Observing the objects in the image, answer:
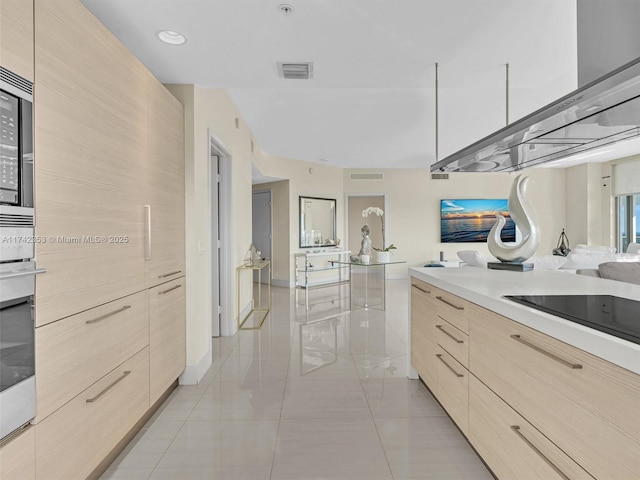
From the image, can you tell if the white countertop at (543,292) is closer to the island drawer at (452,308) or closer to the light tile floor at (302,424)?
the island drawer at (452,308)

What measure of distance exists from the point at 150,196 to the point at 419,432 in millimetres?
2096

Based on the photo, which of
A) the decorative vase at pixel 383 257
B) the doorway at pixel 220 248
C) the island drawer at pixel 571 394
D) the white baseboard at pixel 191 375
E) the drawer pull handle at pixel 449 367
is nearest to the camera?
the island drawer at pixel 571 394

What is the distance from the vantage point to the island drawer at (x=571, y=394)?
2.86 feet

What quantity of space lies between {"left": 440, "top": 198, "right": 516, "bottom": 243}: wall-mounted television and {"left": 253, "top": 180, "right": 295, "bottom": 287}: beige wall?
12.7ft

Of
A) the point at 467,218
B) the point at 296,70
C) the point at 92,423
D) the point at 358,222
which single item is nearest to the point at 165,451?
the point at 92,423

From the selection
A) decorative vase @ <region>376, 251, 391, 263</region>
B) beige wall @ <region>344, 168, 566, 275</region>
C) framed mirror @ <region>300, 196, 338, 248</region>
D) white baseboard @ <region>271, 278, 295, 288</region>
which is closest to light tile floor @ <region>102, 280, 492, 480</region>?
decorative vase @ <region>376, 251, 391, 263</region>

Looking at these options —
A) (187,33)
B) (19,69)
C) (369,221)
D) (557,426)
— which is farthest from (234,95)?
(369,221)

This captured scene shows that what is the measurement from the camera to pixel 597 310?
1244mm

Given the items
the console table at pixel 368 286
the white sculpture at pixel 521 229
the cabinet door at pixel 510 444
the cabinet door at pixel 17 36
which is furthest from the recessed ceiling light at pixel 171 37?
the console table at pixel 368 286

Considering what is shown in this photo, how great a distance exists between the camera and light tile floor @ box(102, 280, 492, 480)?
5.79ft

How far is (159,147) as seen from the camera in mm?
2311

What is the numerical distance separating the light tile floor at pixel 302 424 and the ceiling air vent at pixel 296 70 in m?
2.34

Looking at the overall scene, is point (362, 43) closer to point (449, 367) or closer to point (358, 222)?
point (449, 367)

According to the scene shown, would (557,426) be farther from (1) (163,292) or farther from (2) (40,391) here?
(1) (163,292)
